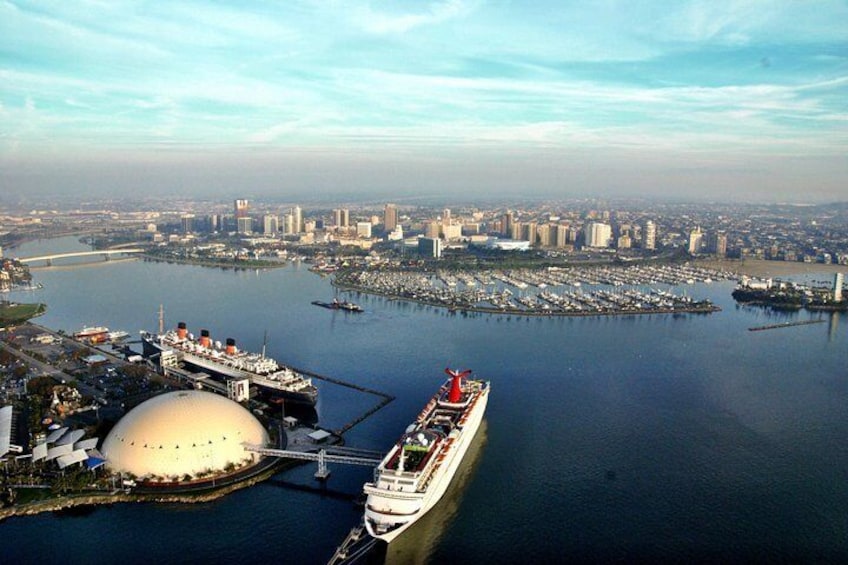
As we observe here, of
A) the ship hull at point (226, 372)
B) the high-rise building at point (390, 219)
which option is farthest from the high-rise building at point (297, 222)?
the ship hull at point (226, 372)

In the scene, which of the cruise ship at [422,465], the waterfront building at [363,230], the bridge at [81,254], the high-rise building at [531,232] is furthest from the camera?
the waterfront building at [363,230]

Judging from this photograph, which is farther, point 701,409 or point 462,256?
point 462,256

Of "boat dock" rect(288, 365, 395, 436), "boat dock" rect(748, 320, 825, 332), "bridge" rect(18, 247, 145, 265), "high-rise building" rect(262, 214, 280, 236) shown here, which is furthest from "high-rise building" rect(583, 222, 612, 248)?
"boat dock" rect(288, 365, 395, 436)

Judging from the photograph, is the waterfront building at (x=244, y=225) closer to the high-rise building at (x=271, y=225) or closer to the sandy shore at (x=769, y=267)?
the high-rise building at (x=271, y=225)

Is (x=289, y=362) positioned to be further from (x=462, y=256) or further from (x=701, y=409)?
(x=462, y=256)

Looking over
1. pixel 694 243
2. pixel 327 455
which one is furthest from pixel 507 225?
pixel 327 455

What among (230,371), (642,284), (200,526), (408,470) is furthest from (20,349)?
(642,284)

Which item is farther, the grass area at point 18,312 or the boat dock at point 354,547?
the grass area at point 18,312
